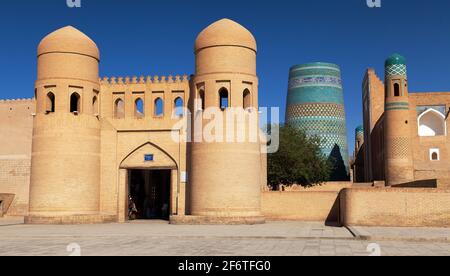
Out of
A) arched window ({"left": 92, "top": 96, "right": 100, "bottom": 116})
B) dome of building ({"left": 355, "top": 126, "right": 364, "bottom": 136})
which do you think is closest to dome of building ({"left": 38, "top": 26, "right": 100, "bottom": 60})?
arched window ({"left": 92, "top": 96, "right": 100, "bottom": 116})

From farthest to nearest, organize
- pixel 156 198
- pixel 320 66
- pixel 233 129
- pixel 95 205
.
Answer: pixel 320 66, pixel 156 198, pixel 95 205, pixel 233 129

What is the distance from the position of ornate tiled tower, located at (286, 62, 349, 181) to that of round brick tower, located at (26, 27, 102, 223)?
1416 inches

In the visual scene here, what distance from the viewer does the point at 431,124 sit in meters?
42.4

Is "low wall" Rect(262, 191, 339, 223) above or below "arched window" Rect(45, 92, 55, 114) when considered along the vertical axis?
below

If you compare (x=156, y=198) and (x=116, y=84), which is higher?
(x=116, y=84)

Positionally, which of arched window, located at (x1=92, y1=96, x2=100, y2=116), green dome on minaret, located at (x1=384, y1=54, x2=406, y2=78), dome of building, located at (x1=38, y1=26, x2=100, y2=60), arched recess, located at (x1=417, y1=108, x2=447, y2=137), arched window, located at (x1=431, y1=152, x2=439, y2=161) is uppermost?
green dome on minaret, located at (x1=384, y1=54, x2=406, y2=78)

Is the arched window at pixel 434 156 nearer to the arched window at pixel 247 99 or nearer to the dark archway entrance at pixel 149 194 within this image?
the dark archway entrance at pixel 149 194

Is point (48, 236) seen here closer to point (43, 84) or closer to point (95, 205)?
point (95, 205)

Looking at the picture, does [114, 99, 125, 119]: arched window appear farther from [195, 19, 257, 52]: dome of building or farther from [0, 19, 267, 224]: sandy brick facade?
[195, 19, 257, 52]: dome of building

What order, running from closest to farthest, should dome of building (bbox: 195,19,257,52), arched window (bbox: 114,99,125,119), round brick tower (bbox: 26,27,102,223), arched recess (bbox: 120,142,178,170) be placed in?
1. dome of building (bbox: 195,19,257,52)
2. round brick tower (bbox: 26,27,102,223)
3. arched recess (bbox: 120,142,178,170)
4. arched window (bbox: 114,99,125,119)

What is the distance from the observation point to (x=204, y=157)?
21.5 metres

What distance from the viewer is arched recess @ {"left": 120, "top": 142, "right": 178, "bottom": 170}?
76.5ft

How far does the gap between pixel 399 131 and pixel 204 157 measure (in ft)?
56.4
